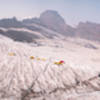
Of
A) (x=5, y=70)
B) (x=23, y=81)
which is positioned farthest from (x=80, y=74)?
(x=5, y=70)

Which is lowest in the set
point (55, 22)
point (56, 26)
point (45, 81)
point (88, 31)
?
point (45, 81)

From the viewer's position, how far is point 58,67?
720 centimetres

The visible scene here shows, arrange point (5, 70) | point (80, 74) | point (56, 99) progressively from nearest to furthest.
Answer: point (56, 99)
point (5, 70)
point (80, 74)

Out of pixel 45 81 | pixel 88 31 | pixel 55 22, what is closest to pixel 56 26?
pixel 55 22

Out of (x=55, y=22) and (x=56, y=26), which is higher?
(x=55, y=22)

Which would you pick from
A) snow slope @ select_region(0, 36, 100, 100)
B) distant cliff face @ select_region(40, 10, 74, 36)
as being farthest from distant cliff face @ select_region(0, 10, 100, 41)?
snow slope @ select_region(0, 36, 100, 100)

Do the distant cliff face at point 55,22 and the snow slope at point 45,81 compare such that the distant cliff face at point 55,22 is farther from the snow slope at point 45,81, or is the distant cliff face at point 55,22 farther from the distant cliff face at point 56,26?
the snow slope at point 45,81

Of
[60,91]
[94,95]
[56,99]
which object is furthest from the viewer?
[60,91]

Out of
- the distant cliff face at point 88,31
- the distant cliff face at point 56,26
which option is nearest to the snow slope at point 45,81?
the distant cliff face at point 56,26

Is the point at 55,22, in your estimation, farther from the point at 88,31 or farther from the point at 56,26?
the point at 88,31

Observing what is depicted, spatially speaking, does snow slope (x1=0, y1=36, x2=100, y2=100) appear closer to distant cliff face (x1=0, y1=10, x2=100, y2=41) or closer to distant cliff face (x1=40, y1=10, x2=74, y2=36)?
distant cliff face (x1=0, y1=10, x2=100, y2=41)

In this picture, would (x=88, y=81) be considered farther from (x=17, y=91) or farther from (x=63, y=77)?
(x=17, y=91)

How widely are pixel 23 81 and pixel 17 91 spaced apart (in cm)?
63

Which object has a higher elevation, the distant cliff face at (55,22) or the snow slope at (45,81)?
the distant cliff face at (55,22)
